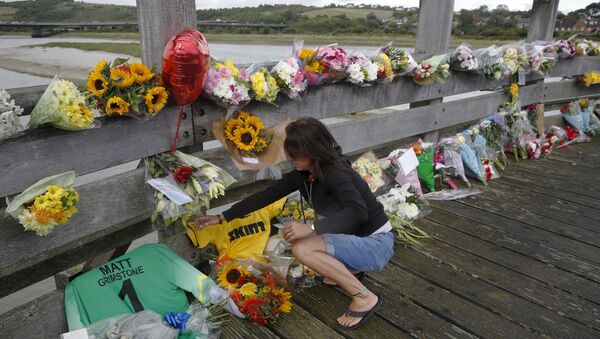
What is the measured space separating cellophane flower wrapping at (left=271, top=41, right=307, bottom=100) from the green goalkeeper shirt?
4.00ft

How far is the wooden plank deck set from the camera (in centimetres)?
242

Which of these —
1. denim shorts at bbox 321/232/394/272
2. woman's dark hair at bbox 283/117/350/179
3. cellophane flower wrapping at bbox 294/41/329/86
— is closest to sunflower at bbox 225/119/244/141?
woman's dark hair at bbox 283/117/350/179

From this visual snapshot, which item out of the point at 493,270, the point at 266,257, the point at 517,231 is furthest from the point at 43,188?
the point at 517,231

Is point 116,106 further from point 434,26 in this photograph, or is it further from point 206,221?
point 434,26

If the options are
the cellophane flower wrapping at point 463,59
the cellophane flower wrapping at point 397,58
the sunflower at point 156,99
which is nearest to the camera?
the sunflower at point 156,99

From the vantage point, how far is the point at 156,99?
2312mm

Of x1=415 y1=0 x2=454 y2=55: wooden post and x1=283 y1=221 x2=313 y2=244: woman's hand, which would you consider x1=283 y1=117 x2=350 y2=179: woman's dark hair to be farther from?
x1=415 y1=0 x2=454 y2=55: wooden post

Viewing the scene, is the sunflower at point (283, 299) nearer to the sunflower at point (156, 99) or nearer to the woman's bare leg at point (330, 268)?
the woman's bare leg at point (330, 268)

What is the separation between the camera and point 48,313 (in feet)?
7.45

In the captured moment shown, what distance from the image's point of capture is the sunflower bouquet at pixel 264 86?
2746 mm

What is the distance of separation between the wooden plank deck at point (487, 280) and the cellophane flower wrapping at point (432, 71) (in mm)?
1134

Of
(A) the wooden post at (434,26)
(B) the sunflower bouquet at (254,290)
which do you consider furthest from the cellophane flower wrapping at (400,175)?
(B) the sunflower bouquet at (254,290)

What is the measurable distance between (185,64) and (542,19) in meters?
5.63

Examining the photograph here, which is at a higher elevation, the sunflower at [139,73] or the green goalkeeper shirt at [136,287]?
the sunflower at [139,73]
